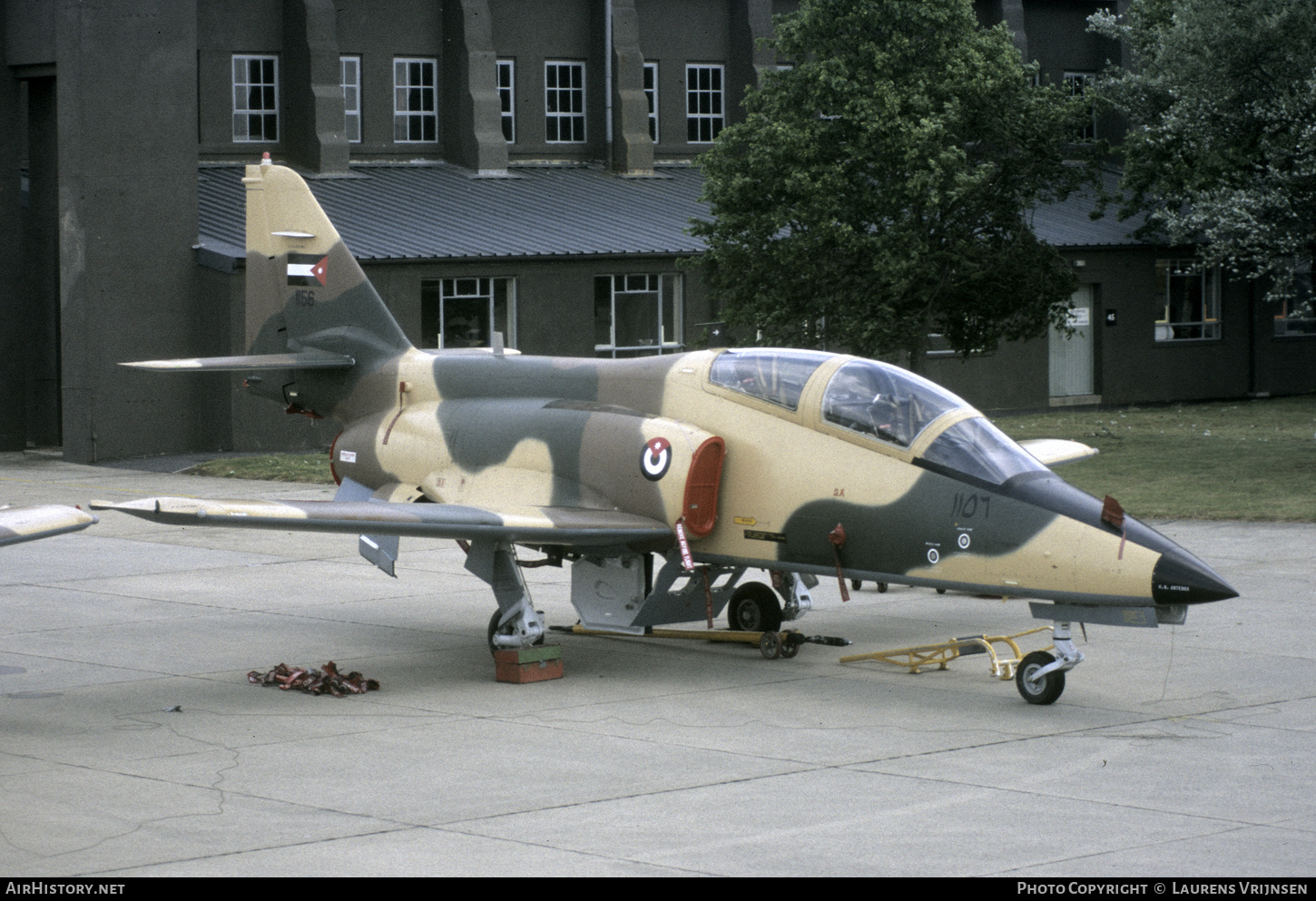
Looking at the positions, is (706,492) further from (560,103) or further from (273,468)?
(560,103)

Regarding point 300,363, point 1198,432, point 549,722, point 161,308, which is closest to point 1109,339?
point 1198,432

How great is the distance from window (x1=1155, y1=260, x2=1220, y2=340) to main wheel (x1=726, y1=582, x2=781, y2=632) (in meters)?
30.0

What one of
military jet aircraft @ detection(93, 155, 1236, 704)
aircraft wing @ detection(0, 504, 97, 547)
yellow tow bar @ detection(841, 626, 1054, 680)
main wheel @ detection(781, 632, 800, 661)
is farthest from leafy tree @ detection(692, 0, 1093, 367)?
aircraft wing @ detection(0, 504, 97, 547)

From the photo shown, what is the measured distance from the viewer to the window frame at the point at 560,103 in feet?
133

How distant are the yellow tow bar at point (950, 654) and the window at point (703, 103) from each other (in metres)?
29.8

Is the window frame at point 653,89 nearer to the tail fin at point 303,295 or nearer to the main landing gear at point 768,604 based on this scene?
the tail fin at point 303,295

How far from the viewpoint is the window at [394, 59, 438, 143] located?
3912 cm

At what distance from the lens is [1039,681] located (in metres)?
11.9

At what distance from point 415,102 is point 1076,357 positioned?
16.9 m

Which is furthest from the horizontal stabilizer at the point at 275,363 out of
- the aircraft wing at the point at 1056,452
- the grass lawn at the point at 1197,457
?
the grass lawn at the point at 1197,457

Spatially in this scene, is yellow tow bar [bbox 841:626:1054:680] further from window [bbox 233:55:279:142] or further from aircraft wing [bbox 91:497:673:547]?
window [bbox 233:55:279:142]

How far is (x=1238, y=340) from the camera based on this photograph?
43.6m

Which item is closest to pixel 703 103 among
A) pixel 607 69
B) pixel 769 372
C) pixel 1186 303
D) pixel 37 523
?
pixel 607 69
